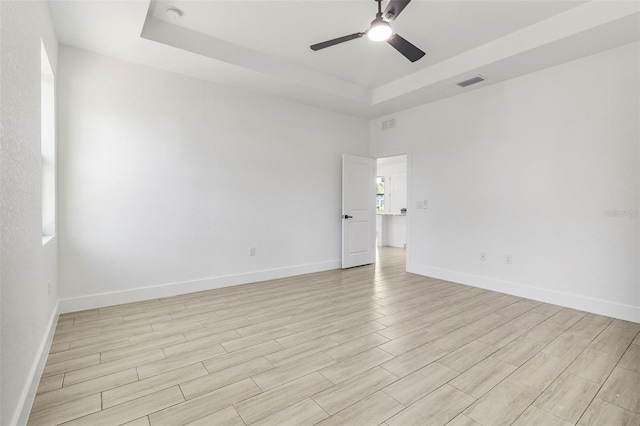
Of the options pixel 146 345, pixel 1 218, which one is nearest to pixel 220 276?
pixel 146 345

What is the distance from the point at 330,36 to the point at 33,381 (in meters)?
3.86

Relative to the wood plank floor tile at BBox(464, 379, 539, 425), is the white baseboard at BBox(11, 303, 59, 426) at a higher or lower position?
higher

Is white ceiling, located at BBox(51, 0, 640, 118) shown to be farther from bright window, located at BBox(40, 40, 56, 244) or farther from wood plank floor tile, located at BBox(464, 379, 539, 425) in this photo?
wood plank floor tile, located at BBox(464, 379, 539, 425)

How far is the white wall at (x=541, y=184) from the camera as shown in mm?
3135

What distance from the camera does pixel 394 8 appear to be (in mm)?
2395

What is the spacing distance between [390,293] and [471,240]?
1.49m

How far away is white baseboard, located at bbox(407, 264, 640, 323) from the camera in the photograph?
3.11 meters

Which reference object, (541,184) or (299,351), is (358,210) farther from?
(299,351)

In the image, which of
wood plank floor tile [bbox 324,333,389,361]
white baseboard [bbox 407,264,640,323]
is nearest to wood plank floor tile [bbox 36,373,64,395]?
wood plank floor tile [bbox 324,333,389,361]

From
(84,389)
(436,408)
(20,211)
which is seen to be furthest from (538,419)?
(20,211)

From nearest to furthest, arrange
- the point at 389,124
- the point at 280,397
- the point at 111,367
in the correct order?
the point at 280,397
the point at 111,367
the point at 389,124

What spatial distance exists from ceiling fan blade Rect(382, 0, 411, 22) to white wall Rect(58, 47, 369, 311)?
8.17ft

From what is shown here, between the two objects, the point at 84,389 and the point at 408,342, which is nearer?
the point at 84,389

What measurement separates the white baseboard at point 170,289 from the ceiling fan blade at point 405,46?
3.38 m
